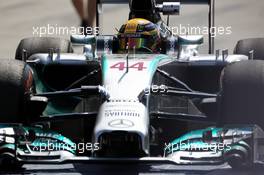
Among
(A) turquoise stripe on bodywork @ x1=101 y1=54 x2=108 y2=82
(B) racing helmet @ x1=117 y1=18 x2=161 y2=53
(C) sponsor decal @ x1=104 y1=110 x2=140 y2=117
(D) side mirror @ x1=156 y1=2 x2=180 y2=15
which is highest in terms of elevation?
(D) side mirror @ x1=156 y1=2 x2=180 y2=15

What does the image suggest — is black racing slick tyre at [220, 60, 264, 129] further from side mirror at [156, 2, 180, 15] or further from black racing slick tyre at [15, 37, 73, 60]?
black racing slick tyre at [15, 37, 73, 60]

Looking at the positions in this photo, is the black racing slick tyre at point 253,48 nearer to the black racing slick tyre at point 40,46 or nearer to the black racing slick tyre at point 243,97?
the black racing slick tyre at point 40,46

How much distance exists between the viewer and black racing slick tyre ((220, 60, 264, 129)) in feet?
28.6

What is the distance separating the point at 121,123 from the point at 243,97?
146cm

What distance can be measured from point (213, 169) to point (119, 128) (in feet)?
5.15

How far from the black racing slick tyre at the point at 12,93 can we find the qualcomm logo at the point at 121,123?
136cm

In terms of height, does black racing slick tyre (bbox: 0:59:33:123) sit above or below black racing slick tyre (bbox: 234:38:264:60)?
below

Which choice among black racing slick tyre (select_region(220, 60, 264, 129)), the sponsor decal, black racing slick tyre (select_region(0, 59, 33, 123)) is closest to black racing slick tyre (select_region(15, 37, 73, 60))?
black racing slick tyre (select_region(0, 59, 33, 123))

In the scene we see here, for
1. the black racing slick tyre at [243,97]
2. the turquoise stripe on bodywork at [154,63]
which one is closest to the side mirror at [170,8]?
the turquoise stripe on bodywork at [154,63]

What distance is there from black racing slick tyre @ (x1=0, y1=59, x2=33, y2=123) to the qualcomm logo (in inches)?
53.5

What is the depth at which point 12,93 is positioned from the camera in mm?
9047

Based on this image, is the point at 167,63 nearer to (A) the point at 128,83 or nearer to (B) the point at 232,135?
(A) the point at 128,83

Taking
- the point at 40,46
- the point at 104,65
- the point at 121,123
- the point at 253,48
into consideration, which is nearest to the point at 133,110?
the point at 121,123

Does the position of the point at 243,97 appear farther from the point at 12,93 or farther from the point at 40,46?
the point at 40,46
